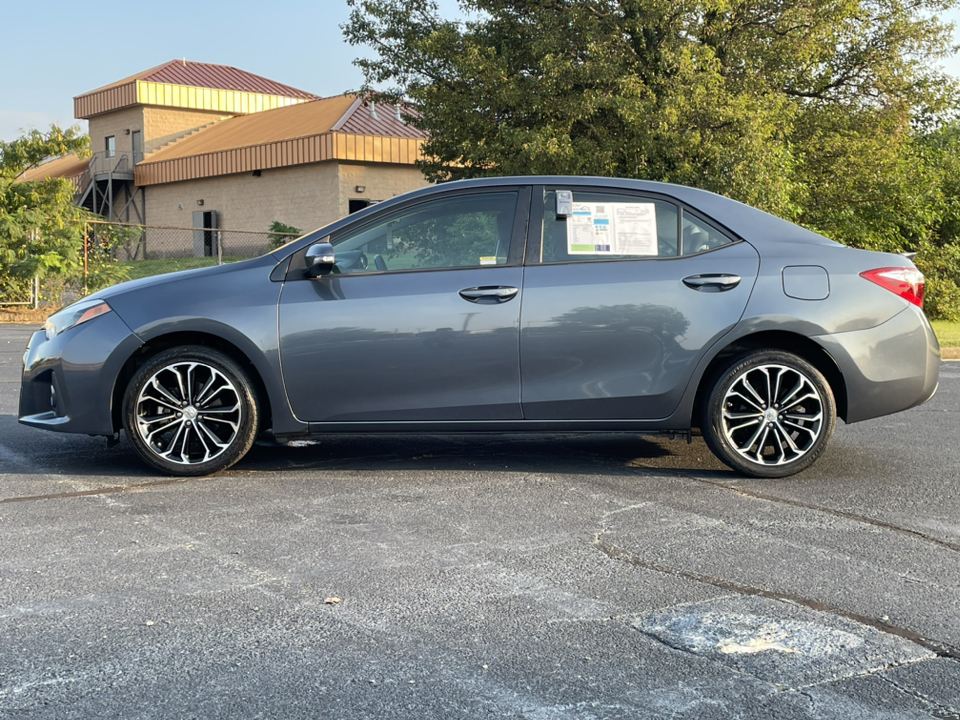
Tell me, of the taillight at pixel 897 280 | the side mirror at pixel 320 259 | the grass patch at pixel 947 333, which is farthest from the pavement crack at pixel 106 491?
the grass patch at pixel 947 333

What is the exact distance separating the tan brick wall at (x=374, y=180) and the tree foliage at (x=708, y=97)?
13.8 meters

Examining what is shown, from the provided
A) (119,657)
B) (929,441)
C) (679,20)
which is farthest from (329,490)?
(679,20)

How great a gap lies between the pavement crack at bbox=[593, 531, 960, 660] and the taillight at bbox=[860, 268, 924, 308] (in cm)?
241

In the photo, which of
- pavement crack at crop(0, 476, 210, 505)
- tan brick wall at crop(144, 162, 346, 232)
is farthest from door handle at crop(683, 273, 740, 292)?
tan brick wall at crop(144, 162, 346, 232)

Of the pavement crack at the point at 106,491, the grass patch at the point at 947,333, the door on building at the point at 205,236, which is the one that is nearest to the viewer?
the pavement crack at the point at 106,491

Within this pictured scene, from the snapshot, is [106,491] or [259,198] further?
[259,198]

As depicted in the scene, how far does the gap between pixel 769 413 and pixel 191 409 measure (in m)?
3.21

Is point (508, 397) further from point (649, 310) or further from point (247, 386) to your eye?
point (247, 386)

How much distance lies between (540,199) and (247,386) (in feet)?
6.35

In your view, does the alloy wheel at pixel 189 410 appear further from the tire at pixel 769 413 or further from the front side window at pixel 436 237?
the tire at pixel 769 413

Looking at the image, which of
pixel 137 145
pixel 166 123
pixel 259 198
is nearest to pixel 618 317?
pixel 259 198

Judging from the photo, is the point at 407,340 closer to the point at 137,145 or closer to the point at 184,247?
the point at 184,247

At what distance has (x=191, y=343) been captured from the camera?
6094 millimetres

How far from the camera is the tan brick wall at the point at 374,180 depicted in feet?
123
